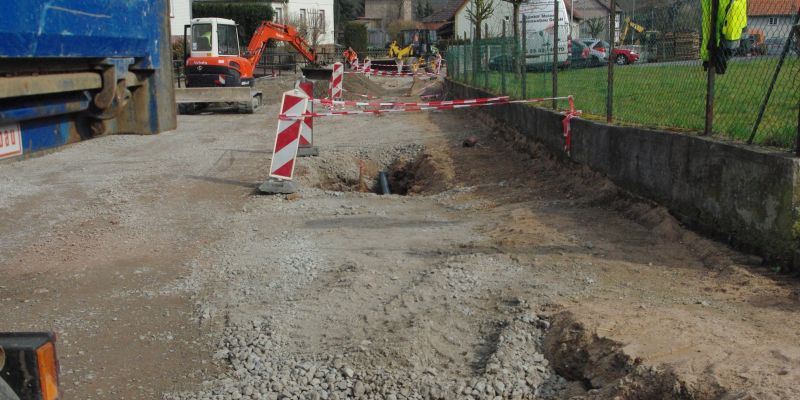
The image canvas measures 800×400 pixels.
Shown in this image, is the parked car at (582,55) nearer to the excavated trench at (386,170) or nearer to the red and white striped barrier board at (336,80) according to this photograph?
the excavated trench at (386,170)

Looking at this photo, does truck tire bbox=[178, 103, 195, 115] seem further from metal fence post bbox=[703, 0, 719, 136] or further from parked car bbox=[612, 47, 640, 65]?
metal fence post bbox=[703, 0, 719, 136]

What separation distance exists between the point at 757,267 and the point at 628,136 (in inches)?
108

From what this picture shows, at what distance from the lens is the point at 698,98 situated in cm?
770

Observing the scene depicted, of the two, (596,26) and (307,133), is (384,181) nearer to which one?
(307,133)

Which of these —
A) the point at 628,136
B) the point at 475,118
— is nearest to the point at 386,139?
the point at 475,118

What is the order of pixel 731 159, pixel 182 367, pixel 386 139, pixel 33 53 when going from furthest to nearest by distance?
pixel 386 139
pixel 731 159
pixel 182 367
pixel 33 53

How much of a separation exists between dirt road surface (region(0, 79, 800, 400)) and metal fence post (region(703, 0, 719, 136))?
988 mm

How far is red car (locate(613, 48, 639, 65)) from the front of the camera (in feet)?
30.6

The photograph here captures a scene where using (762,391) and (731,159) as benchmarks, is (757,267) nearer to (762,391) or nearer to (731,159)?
(731,159)

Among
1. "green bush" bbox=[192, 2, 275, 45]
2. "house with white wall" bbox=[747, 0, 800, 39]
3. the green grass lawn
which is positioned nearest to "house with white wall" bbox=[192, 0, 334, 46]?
"green bush" bbox=[192, 2, 275, 45]

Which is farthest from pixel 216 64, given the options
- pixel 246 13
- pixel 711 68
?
pixel 246 13

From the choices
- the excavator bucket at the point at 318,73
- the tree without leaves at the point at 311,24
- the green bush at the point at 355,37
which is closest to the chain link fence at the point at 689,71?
the excavator bucket at the point at 318,73

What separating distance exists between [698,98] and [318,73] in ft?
76.7

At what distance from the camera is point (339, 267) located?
22.5 feet
